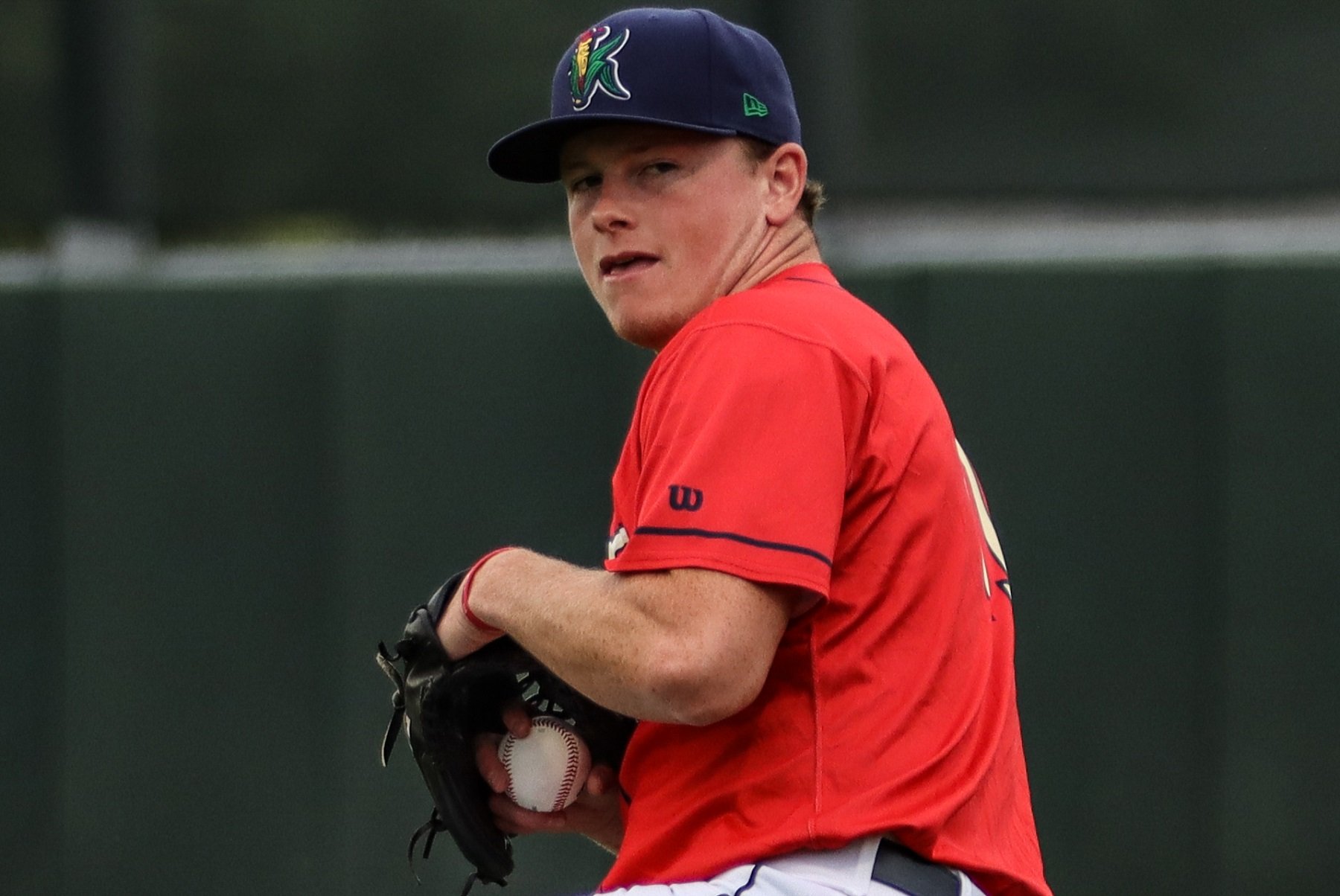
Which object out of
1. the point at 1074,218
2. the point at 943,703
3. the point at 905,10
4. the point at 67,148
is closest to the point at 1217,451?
the point at 1074,218

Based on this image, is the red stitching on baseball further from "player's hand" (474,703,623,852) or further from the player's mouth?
the player's mouth

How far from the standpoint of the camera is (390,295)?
Answer: 4.27 metres

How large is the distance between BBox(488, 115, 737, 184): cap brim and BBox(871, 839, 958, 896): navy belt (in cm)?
86

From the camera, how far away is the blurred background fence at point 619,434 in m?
3.99

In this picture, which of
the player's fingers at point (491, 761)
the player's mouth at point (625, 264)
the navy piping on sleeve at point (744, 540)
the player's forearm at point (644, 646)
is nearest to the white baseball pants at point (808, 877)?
the player's forearm at point (644, 646)

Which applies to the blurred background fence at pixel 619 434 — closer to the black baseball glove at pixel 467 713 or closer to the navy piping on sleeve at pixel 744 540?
the black baseball glove at pixel 467 713

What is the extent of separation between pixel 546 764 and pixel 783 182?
809 millimetres

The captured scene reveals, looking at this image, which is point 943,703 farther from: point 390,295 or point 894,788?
point 390,295

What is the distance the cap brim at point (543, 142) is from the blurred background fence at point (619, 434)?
1868 mm

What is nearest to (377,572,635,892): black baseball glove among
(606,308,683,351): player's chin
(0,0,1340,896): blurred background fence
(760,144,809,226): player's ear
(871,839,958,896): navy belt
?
(606,308,683,351): player's chin

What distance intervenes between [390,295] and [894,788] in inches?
105

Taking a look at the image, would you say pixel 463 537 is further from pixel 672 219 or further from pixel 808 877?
pixel 808 877

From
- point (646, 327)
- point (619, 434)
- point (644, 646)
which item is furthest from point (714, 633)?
point (619, 434)

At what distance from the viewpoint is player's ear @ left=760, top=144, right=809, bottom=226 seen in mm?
2189
